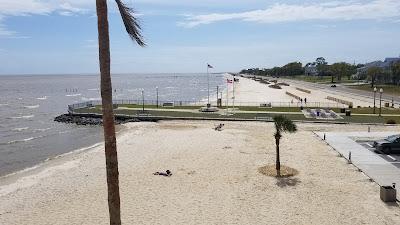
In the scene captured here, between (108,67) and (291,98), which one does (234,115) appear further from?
(108,67)

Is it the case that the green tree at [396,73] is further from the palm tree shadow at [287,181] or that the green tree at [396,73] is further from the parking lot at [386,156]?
the palm tree shadow at [287,181]

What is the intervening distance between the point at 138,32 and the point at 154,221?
10.7 m

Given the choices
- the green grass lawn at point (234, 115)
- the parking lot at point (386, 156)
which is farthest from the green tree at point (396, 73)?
the parking lot at point (386, 156)

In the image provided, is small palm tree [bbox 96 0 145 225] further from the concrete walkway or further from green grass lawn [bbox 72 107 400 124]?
green grass lawn [bbox 72 107 400 124]

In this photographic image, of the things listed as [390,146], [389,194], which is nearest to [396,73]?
[390,146]

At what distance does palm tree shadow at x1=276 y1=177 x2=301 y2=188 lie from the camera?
20328 millimetres

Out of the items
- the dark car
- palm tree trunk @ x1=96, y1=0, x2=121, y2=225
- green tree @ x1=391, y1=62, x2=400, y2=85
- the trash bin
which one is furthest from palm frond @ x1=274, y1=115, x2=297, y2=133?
green tree @ x1=391, y1=62, x2=400, y2=85

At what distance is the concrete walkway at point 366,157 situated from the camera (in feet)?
66.9

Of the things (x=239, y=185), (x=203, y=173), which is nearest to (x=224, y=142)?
(x=203, y=173)

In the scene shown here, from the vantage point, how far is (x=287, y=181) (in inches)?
826

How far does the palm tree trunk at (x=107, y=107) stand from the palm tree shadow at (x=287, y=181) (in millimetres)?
14290

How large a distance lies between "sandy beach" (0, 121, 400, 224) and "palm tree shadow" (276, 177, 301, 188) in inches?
0.7

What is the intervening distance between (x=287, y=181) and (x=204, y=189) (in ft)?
13.6

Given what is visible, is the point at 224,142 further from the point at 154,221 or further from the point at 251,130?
the point at 154,221
